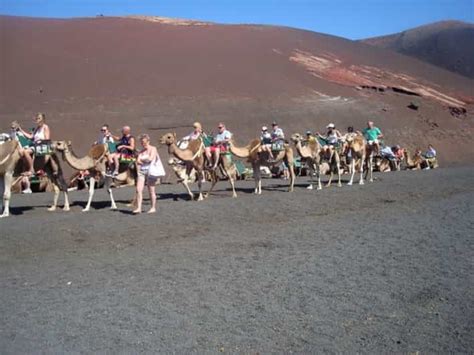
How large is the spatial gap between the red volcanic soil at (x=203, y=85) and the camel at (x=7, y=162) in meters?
18.3

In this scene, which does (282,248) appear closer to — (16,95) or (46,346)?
(46,346)

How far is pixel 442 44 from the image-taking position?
3752 inches

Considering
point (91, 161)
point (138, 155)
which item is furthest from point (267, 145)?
point (91, 161)

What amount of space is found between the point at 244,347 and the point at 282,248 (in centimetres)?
443

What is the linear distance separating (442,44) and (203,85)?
63945 millimetres

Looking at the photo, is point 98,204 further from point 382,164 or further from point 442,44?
point 442,44

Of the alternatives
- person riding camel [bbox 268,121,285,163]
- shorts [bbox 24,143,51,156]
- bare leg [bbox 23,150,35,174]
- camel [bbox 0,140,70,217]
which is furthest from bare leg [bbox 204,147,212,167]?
bare leg [bbox 23,150,35,174]

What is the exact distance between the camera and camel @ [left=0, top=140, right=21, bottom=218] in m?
14.6

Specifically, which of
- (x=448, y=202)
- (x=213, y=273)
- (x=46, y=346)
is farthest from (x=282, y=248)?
(x=448, y=202)

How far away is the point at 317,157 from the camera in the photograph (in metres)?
20.1

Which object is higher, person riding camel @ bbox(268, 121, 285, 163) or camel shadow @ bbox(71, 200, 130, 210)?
person riding camel @ bbox(268, 121, 285, 163)

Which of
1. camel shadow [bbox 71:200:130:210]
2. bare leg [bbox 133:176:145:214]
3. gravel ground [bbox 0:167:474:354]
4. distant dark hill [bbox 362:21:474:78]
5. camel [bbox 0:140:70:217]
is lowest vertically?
camel shadow [bbox 71:200:130:210]

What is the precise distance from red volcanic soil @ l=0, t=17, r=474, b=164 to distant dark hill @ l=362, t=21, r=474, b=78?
2864 centimetres

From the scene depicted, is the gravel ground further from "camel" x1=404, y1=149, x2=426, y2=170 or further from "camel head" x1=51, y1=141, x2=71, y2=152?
"camel" x1=404, y1=149, x2=426, y2=170
